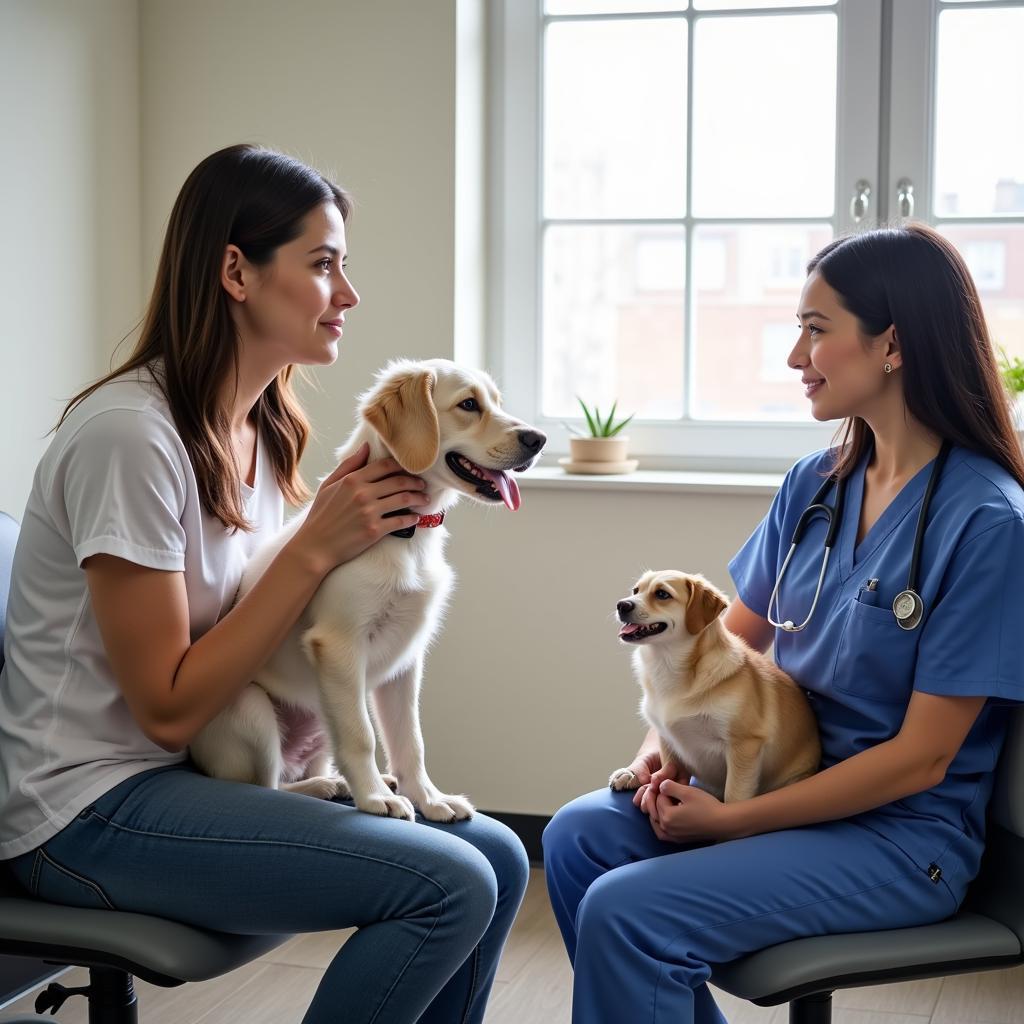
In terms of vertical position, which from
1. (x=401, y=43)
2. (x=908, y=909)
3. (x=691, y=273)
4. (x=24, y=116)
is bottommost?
(x=908, y=909)

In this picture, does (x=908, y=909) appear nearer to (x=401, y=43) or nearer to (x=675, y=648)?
(x=675, y=648)

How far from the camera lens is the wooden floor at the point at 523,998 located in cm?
221

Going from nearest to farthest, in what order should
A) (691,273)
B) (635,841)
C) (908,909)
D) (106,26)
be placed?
(908,909) < (635,841) < (106,26) < (691,273)

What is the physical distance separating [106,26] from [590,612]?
5.38ft

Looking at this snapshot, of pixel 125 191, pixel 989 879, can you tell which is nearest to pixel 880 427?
pixel 989 879

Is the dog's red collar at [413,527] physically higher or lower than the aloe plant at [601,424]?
lower

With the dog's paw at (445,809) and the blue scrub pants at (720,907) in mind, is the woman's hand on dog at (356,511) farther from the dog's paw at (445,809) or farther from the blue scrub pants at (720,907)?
the blue scrub pants at (720,907)

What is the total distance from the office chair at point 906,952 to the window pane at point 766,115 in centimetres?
169

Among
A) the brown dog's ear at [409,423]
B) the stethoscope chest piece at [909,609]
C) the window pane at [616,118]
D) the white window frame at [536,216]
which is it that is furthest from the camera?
the window pane at [616,118]

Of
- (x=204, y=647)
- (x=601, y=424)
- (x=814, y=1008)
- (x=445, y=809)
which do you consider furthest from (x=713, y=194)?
(x=814, y=1008)

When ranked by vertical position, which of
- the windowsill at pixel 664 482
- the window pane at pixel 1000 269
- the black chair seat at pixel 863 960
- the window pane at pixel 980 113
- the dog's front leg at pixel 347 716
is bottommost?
the black chair seat at pixel 863 960

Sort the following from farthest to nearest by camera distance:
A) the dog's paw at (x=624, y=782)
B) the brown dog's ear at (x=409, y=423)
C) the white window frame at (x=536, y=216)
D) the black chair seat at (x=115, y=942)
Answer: the white window frame at (x=536, y=216), the dog's paw at (x=624, y=782), the brown dog's ear at (x=409, y=423), the black chair seat at (x=115, y=942)

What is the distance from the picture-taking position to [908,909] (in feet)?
4.63

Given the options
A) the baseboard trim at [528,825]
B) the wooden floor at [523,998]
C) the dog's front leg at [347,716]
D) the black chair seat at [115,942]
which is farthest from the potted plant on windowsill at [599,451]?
the black chair seat at [115,942]
